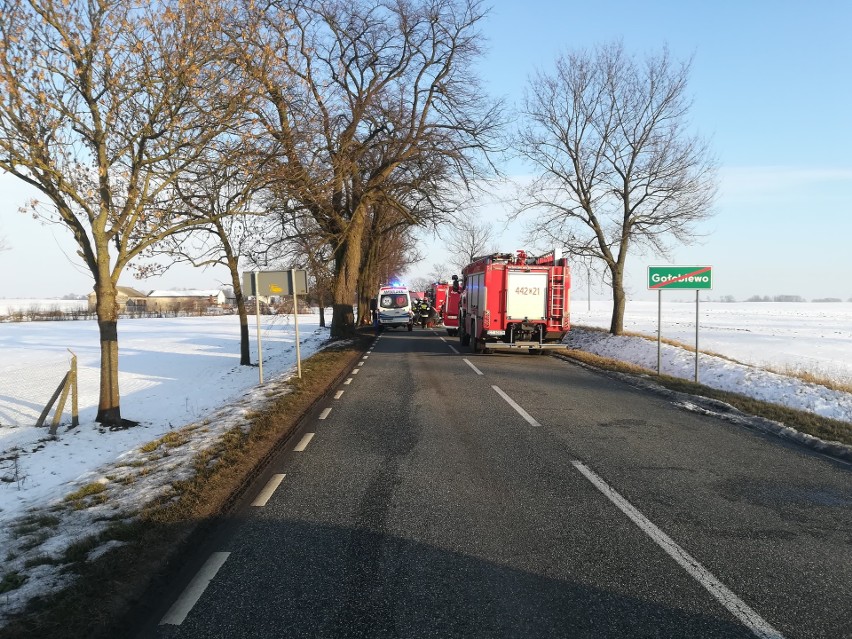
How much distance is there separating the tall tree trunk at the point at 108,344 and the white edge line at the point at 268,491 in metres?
5.64

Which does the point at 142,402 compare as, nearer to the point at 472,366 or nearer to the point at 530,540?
the point at 472,366

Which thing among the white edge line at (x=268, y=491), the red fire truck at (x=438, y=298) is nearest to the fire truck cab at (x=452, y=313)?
the red fire truck at (x=438, y=298)

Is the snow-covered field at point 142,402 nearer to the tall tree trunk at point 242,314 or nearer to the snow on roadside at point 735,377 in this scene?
the snow on roadside at point 735,377

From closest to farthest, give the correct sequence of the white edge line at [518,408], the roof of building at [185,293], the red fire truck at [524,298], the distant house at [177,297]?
the white edge line at [518,408], the red fire truck at [524,298], the distant house at [177,297], the roof of building at [185,293]

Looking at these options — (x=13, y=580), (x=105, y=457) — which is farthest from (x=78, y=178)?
(x=13, y=580)

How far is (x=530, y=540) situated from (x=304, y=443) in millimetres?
3875

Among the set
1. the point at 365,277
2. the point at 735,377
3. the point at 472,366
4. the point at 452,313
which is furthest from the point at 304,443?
the point at 365,277

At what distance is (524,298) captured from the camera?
18.0 m

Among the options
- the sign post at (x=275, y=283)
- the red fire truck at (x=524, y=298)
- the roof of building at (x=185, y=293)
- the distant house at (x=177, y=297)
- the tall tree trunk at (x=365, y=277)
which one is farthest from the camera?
the roof of building at (x=185, y=293)

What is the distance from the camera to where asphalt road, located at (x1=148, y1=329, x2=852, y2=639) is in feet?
10.4

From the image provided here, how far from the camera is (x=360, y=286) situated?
4172 centimetres

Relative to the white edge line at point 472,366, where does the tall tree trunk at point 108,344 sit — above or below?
above

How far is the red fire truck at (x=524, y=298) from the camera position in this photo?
18047mm

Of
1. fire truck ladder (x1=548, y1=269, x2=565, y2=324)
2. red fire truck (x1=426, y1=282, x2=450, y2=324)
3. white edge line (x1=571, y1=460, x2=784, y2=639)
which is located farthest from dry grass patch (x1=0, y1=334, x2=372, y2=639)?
red fire truck (x1=426, y1=282, x2=450, y2=324)
